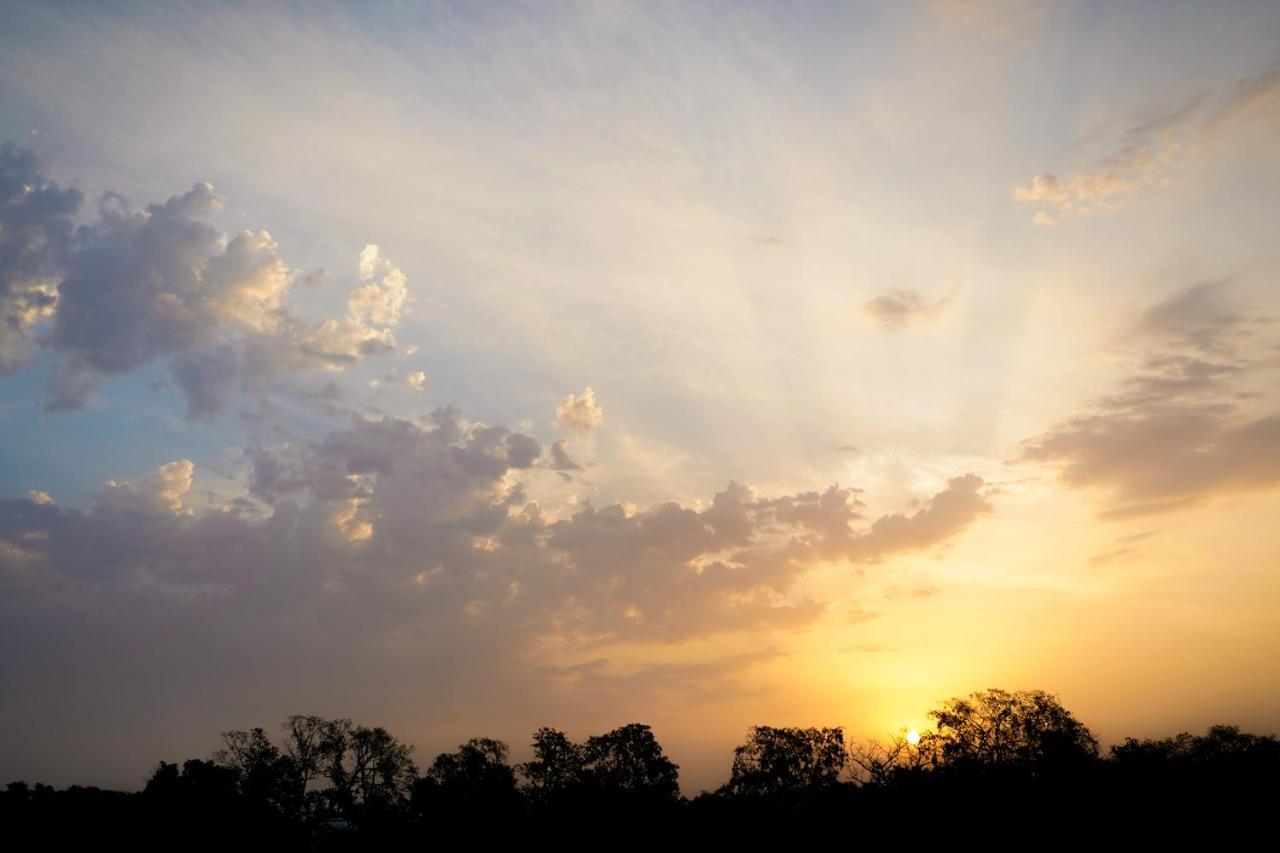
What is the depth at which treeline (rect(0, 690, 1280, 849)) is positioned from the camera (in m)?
38.5

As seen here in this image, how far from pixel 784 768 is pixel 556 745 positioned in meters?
31.6

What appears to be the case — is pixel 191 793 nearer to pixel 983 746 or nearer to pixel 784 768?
pixel 784 768

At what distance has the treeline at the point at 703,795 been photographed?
126ft

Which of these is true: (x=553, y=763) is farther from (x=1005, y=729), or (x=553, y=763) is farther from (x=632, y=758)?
(x=1005, y=729)

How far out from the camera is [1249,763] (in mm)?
40562

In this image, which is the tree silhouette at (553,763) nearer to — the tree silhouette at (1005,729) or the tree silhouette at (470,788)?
the tree silhouette at (470,788)

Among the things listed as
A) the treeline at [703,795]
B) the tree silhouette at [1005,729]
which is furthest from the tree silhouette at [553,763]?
the tree silhouette at [1005,729]

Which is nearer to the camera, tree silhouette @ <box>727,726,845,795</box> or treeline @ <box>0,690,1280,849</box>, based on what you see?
treeline @ <box>0,690,1280,849</box>

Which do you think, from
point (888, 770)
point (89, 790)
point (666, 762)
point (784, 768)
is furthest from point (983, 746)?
point (89, 790)

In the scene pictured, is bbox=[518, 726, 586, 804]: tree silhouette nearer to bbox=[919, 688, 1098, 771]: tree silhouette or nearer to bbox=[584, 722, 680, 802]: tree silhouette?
bbox=[584, 722, 680, 802]: tree silhouette

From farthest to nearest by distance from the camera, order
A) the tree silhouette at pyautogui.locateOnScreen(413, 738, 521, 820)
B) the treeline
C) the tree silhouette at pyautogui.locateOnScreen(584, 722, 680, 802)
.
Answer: the tree silhouette at pyautogui.locateOnScreen(584, 722, 680, 802) → the tree silhouette at pyautogui.locateOnScreen(413, 738, 521, 820) → the treeline

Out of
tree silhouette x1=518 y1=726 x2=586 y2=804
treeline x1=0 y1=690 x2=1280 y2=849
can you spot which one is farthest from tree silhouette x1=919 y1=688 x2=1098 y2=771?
tree silhouette x1=518 y1=726 x2=586 y2=804

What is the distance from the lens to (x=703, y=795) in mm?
70875

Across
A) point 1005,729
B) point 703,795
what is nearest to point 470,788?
point 703,795
